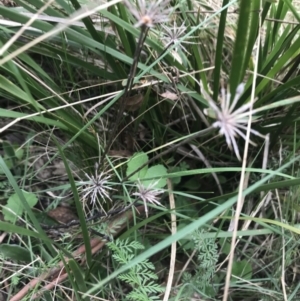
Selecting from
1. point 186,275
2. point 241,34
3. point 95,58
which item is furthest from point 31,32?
point 186,275

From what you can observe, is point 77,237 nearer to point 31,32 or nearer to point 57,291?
point 57,291

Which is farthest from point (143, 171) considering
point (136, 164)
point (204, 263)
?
point (204, 263)

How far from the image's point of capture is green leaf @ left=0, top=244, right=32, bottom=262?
80 centimetres

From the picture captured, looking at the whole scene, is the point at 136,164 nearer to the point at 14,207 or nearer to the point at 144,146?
the point at 144,146

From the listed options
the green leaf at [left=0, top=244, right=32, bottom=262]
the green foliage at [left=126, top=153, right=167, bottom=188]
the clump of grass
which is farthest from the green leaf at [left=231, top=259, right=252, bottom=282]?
the green leaf at [left=0, top=244, right=32, bottom=262]

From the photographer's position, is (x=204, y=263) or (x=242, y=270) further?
(x=242, y=270)

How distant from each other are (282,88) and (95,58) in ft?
1.36

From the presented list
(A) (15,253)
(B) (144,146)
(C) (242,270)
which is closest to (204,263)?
(C) (242,270)

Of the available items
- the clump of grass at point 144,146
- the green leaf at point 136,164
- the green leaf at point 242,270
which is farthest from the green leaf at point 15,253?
the green leaf at point 242,270

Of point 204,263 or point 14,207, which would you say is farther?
point 14,207

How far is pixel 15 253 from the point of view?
0.81 meters

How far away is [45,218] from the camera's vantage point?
917 millimetres

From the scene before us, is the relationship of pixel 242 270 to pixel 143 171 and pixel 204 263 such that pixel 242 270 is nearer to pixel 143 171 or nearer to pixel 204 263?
pixel 204 263

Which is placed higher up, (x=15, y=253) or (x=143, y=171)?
(x=143, y=171)
